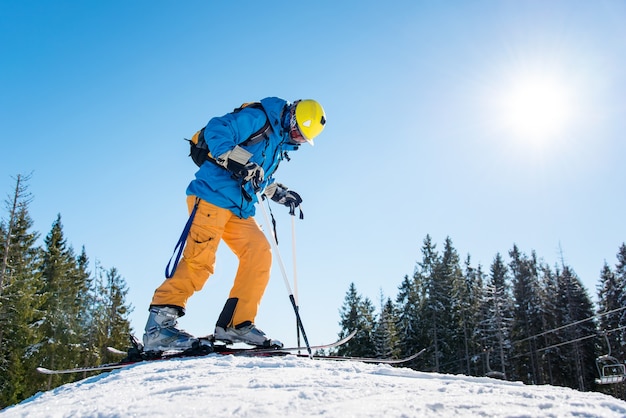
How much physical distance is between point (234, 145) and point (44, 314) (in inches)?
1109

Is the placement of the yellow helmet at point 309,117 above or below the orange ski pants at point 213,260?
above

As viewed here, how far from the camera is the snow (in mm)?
2197

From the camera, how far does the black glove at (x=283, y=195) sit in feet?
21.5

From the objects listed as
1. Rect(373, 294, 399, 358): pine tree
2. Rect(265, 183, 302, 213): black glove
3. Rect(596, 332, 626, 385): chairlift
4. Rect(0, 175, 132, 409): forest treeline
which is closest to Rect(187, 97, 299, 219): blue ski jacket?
Rect(265, 183, 302, 213): black glove

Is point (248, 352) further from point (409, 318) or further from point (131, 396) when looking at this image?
point (409, 318)

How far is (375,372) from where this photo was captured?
3.39 m

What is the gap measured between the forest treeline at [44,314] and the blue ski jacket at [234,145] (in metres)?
21.9

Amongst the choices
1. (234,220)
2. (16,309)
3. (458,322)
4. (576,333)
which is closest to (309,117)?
(234,220)

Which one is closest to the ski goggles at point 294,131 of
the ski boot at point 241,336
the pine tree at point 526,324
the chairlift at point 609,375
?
the ski boot at point 241,336

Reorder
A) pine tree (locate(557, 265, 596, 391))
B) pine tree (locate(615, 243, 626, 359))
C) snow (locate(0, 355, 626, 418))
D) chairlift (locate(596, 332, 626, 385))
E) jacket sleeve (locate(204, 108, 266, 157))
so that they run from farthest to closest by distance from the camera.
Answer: pine tree (locate(557, 265, 596, 391)) → pine tree (locate(615, 243, 626, 359)) → chairlift (locate(596, 332, 626, 385)) → jacket sleeve (locate(204, 108, 266, 157)) → snow (locate(0, 355, 626, 418))

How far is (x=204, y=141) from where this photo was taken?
18.0 ft

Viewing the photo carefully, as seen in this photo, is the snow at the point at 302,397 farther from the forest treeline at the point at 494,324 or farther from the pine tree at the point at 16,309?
the forest treeline at the point at 494,324

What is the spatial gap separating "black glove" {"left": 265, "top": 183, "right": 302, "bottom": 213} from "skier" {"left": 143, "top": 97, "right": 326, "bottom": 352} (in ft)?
2.75

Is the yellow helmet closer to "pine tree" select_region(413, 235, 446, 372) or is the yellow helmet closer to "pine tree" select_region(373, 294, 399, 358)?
"pine tree" select_region(373, 294, 399, 358)
